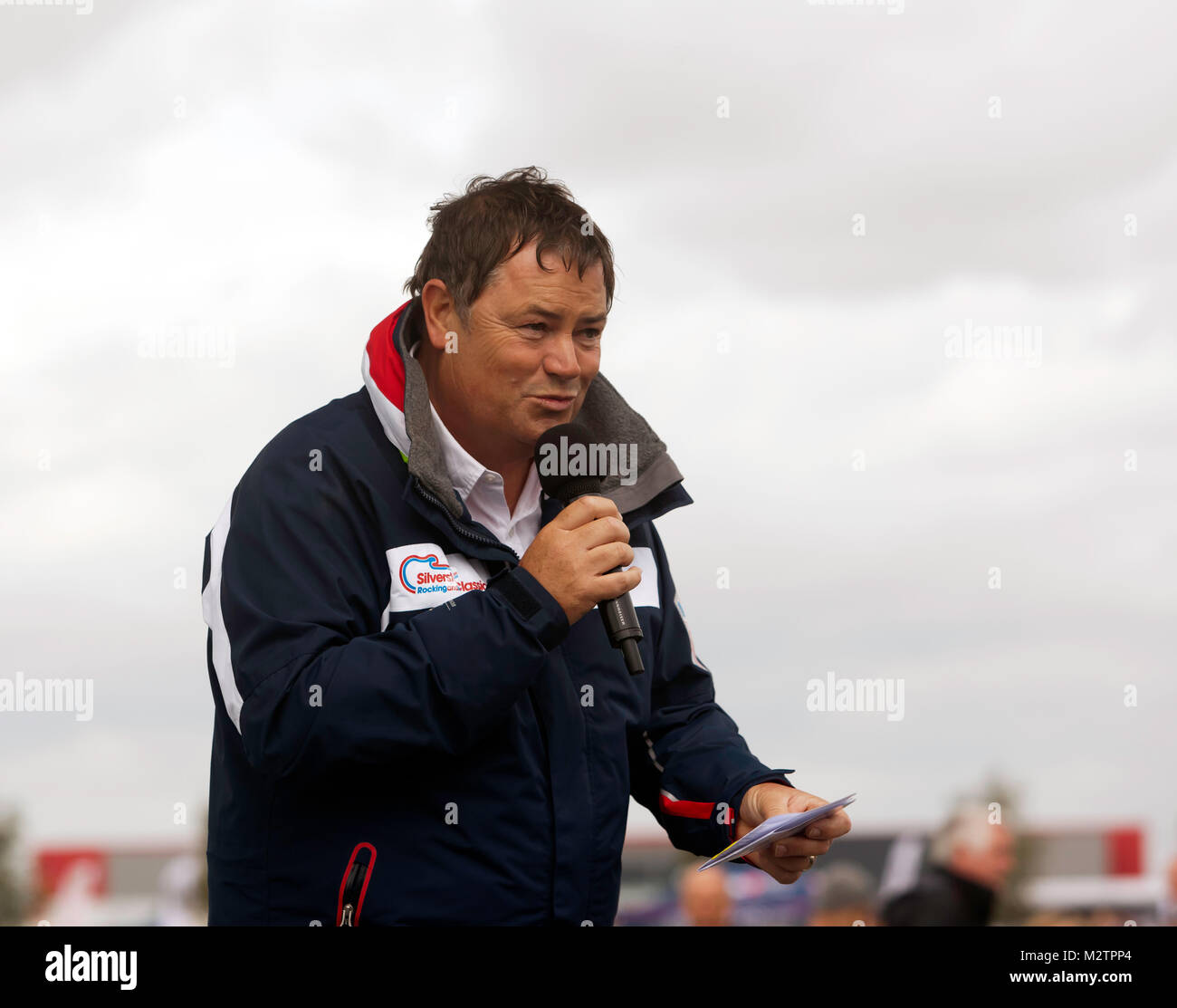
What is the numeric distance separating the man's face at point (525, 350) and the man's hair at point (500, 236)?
0.03 m

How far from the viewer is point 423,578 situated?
10.8ft

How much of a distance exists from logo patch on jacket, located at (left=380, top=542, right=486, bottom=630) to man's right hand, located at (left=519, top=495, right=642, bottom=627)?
8.6 inches

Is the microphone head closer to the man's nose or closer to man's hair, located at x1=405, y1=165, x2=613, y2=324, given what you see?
the man's nose

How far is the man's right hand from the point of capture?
306 centimetres

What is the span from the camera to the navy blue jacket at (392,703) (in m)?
2.94

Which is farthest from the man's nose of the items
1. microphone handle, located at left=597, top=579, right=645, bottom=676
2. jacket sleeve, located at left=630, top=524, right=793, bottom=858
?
jacket sleeve, located at left=630, top=524, right=793, bottom=858

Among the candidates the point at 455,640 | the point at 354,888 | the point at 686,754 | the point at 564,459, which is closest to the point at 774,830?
the point at 686,754

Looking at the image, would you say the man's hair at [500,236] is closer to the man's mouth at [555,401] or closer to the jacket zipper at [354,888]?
the man's mouth at [555,401]

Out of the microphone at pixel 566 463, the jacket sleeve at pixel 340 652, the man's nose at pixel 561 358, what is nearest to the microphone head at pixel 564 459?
the microphone at pixel 566 463

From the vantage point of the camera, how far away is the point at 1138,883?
1123 inches
